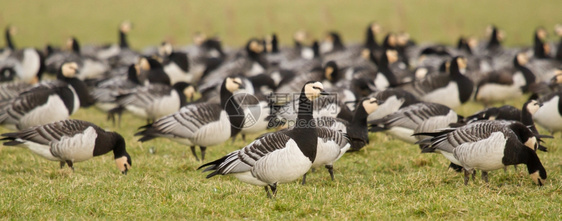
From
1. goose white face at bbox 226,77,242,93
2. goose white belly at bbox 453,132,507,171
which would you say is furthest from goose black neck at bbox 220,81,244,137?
goose white belly at bbox 453,132,507,171

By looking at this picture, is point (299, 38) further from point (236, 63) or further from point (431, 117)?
point (431, 117)

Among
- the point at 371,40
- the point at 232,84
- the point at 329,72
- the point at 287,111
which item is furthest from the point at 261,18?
the point at 232,84

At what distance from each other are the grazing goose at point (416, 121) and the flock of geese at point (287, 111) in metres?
0.02

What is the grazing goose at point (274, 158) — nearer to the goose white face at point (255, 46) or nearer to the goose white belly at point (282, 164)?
the goose white belly at point (282, 164)

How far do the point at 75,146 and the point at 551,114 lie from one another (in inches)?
370

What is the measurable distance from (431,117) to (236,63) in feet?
34.7

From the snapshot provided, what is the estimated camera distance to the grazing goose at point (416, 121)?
1106 cm

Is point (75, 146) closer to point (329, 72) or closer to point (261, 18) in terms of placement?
point (329, 72)

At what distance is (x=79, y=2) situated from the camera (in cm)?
4306

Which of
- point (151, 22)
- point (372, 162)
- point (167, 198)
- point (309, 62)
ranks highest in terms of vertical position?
point (167, 198)

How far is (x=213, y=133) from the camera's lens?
35.5 ft

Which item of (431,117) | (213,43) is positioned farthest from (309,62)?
(431,117)

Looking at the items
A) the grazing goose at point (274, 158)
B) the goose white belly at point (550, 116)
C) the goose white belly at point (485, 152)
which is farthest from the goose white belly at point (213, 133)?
the goose white belly at point (550, 116)

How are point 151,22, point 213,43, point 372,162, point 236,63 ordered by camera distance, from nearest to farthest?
1. point 372,162
2. point 236,63
3. point 213,43
4. point 151,22
